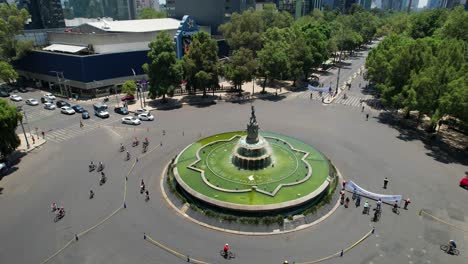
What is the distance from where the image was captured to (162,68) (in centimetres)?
6694

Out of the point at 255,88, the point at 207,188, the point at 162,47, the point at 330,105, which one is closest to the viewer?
the point at 207,188

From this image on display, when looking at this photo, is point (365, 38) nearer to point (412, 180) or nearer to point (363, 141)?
point (363, 141)

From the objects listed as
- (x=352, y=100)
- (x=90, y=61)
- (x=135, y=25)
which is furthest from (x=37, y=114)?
(x=352, y=100)

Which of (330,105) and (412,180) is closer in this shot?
(412,180)

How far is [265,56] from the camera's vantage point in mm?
75500

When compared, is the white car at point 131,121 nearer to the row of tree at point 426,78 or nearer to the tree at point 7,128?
the tree at point 7,128

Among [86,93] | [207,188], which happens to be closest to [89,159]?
[207,188]

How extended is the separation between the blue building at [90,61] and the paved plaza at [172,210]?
18.9 m

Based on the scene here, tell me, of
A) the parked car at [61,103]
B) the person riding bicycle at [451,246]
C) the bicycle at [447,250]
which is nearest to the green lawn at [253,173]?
the bicycle at [447,250]

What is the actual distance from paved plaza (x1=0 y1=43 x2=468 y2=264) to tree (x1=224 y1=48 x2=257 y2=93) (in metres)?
16.8

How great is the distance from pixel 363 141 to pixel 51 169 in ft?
161

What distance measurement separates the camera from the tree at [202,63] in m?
70.2

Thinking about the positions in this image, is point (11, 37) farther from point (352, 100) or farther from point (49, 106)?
point (352, 100)

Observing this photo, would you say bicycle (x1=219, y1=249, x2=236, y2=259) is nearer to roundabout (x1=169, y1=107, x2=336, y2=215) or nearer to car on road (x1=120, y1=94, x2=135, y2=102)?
roundabout (x1=169, y1=107, x2=336, y2=215)
